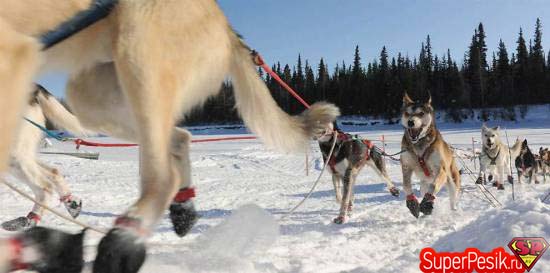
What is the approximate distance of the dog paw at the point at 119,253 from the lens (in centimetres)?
168

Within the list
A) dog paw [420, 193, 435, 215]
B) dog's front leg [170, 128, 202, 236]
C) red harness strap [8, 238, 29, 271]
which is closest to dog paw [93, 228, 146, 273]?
red harness strap [8, 238, 29, 271]

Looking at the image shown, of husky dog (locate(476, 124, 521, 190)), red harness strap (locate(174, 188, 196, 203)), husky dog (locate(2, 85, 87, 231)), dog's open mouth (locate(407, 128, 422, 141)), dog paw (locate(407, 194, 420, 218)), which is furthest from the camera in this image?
husky dog (locate(476, 124, 521, 190))

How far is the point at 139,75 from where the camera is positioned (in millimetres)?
1935

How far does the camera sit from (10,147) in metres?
1.59

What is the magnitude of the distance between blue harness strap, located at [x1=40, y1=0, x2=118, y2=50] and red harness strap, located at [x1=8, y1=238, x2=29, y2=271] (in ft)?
2.38

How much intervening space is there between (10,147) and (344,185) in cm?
551

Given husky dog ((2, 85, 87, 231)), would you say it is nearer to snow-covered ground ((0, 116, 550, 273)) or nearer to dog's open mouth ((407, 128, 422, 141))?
snow-covered ground ((0, 116, 550, 273))

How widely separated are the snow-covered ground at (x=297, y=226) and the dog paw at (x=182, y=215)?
0.23 meters

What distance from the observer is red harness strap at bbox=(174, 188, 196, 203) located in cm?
263

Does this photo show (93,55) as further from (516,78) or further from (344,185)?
(516,78)

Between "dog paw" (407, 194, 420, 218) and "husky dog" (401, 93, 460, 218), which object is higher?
"husky dog" (401, 93, 460, 218)

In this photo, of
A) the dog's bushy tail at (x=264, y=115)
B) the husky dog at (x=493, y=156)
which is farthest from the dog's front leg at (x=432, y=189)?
the husky dog at (x=493, y=156)

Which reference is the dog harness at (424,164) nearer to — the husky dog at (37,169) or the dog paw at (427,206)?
the dog paw at (427,206)

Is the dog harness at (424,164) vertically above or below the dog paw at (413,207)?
above
